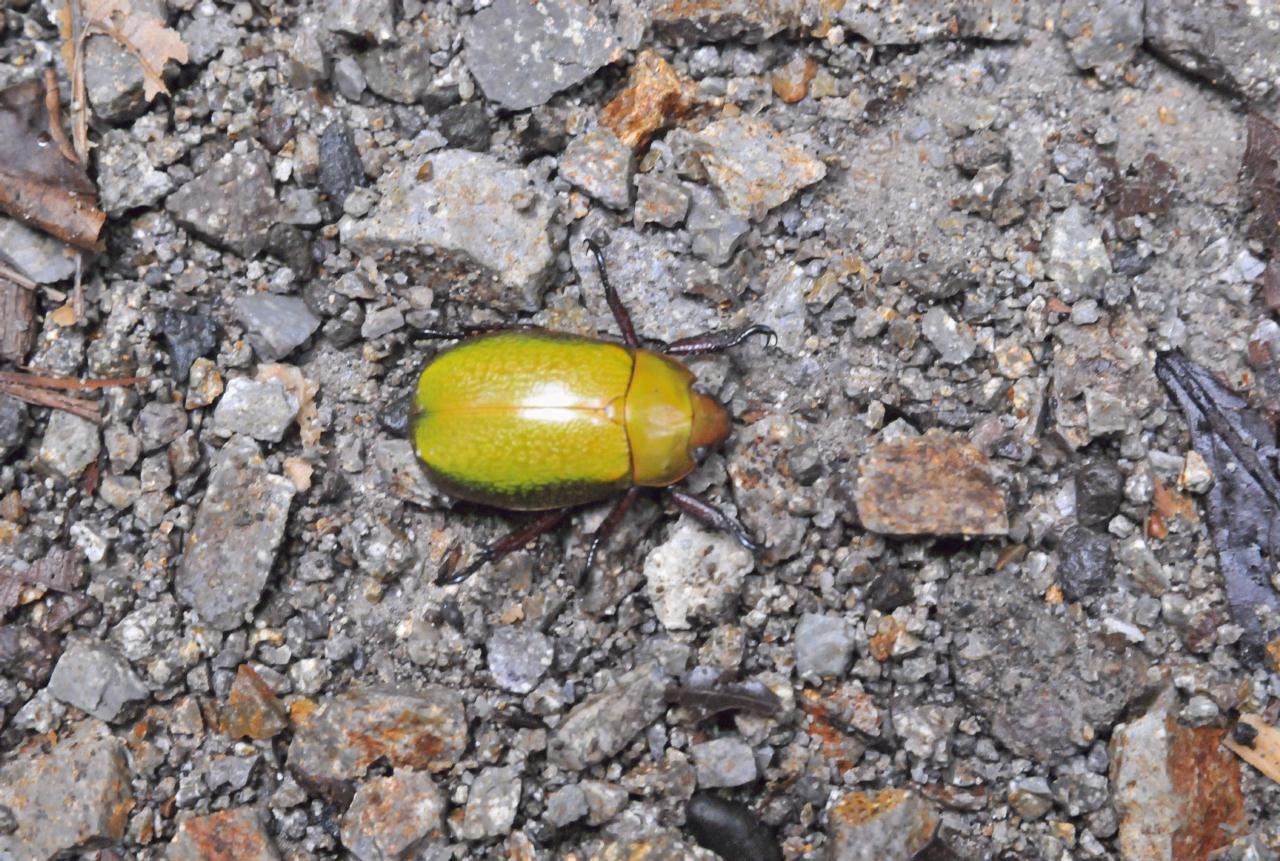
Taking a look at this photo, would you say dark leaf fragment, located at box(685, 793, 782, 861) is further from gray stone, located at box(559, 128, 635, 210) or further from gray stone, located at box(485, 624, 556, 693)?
gray stone, located at box(559, 128, 635, 210)

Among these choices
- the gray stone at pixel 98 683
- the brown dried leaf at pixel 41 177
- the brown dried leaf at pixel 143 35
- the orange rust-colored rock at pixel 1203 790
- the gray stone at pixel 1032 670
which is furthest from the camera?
the brown dried leaf at pixel 143 35

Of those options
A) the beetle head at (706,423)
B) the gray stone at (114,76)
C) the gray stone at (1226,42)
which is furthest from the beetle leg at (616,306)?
the gray stone at (1226,42)

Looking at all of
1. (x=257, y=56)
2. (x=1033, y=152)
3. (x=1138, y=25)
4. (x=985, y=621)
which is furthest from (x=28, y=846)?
(x=1138, y=25)

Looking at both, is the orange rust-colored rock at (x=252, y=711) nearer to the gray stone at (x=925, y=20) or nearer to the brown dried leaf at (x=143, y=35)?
the brown dried leaf at (x=143, y=35)

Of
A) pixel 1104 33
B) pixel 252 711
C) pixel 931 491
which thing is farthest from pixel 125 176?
pixel 1104 33

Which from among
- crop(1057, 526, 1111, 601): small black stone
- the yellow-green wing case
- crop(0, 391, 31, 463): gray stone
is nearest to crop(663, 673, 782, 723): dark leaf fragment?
the yellow-green wing case
